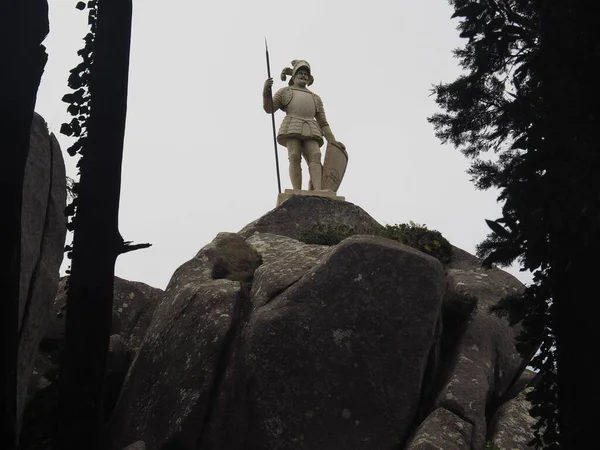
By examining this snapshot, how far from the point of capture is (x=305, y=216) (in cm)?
1441

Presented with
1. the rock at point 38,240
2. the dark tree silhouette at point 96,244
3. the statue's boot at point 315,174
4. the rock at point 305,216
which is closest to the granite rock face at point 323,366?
the rock at point 38,240

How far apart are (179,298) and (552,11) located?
7726 millimetres

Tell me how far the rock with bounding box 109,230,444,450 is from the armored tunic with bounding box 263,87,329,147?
597 cm

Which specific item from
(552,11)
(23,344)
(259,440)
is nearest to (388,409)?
(259,440)

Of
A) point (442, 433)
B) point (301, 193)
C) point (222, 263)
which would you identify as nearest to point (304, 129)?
point (301, 193)

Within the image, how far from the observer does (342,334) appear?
30.3 feet

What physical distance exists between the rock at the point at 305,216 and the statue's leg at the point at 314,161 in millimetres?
754

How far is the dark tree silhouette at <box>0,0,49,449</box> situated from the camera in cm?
396

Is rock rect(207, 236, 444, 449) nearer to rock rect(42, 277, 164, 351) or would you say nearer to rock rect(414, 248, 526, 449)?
rock rect(414, 248, 526, 449)

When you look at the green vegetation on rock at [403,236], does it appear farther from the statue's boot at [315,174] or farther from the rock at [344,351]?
the rock at [344,351]

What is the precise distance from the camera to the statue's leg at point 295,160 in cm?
1551

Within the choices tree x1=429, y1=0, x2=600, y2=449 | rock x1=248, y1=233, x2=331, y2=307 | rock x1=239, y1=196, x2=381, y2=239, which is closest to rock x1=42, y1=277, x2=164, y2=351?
rock x1=248, y1=233, x2=331, y2=307

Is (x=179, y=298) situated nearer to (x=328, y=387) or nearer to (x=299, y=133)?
(x=328, y=387)

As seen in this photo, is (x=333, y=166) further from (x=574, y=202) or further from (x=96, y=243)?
(x=574, y=202)
